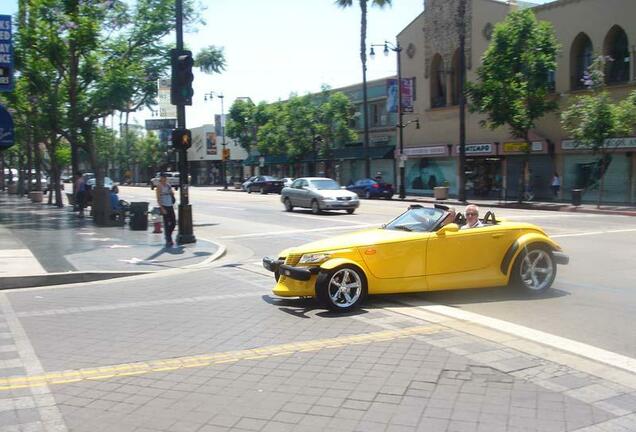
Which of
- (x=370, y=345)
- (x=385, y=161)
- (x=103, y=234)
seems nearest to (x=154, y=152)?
(x=385, y=161)

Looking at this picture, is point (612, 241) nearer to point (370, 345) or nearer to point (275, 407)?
point (370, 345)

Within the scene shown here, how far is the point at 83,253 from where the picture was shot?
45.7 feet

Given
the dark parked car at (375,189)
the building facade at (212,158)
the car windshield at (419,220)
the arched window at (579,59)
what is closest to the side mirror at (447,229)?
the car windshield at (419,220)

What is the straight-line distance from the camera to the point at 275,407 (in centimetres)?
481

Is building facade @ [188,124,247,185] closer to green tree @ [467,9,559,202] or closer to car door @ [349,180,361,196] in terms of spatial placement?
car door @ [349,180,361,196]

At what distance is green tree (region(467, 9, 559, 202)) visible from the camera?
31.4 metres

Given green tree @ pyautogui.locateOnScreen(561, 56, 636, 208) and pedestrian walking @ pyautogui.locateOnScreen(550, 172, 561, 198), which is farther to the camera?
pedestrian walking @ pyautogui.locateOnScreen(550, 172, 561, 198)

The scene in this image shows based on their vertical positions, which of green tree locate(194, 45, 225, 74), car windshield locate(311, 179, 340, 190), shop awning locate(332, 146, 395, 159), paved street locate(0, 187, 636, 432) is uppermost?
green tree locate(194, 45, 225, 74)

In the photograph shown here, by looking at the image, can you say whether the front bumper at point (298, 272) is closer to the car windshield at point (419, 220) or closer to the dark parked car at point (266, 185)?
the car windshield at point (419, 220)

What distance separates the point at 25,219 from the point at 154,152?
2720 inches

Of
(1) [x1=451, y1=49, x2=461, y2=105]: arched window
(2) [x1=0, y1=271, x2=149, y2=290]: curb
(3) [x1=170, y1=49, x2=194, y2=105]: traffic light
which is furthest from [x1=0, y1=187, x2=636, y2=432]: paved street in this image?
(1) [x1=451, y1=49, x2=461, y2=105]: arched window

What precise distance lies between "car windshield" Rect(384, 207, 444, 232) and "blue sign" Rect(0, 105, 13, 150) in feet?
25.5

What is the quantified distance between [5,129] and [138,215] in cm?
769

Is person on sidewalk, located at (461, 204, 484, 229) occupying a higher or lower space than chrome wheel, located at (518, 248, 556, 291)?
higher
